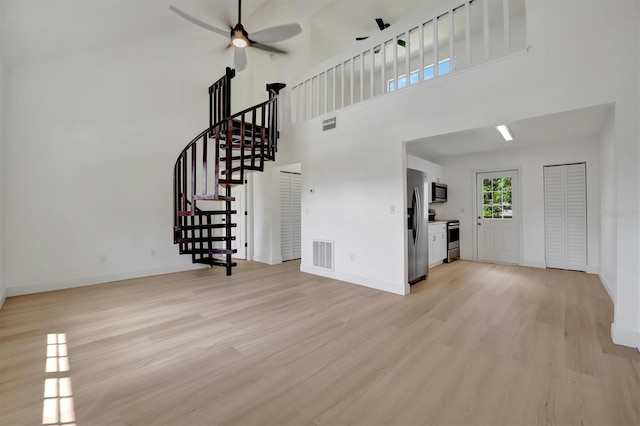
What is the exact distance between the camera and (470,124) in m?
3.16

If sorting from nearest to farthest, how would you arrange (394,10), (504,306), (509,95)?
(509,95)
(504,306)
(394,10)

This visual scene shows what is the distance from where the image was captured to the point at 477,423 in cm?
149

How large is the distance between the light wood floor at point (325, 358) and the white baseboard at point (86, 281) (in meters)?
0.19

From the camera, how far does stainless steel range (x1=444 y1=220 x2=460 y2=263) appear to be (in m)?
5.91

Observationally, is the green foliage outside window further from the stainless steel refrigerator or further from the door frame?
the stainless steel refrigerator

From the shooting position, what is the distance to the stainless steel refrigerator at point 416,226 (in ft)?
13.5

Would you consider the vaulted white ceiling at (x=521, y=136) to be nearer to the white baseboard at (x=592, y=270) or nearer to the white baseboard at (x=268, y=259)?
the white baseboard at (x=592, y=270)

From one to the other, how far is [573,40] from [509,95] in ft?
1.99

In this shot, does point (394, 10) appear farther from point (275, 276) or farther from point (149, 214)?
point (149, 214)

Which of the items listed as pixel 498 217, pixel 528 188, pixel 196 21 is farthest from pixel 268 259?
pixel 528 188

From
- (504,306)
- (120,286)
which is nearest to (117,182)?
(120,286)

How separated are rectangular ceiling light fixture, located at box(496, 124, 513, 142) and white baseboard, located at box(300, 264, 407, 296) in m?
2.58

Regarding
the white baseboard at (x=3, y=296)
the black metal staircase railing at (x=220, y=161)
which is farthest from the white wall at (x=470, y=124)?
the white baseboard at (x=3, y=296)

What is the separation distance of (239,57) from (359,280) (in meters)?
4.27
